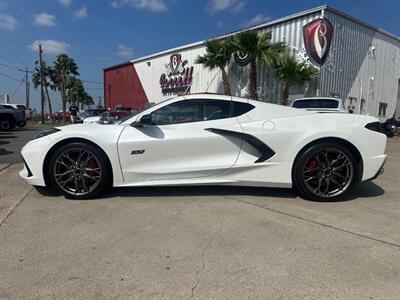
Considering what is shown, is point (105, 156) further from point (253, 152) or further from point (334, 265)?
point (334, 265)

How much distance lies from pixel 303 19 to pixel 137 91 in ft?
54.2

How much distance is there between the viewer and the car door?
4293 mm

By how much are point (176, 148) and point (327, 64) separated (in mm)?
13540

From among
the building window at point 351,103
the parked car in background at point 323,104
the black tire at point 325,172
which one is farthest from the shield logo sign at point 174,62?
the black tire at point 325,172

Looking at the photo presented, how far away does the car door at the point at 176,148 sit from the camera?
4293 mm

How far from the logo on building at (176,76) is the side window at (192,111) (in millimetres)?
18252

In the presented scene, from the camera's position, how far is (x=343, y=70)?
54.4ft

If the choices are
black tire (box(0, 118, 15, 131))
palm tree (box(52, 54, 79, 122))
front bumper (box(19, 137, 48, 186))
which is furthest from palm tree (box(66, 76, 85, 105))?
front bumper (box(19, 137, 48, 186))

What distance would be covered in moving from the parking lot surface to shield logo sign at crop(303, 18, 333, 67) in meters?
12.2

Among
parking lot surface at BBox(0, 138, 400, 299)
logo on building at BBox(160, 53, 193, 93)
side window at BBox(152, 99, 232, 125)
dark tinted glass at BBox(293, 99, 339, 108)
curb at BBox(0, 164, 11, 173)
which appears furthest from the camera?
logo on building at BBox(160, 53, 193, 93)

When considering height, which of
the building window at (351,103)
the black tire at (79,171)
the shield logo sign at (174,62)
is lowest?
the black tire at (79,171)

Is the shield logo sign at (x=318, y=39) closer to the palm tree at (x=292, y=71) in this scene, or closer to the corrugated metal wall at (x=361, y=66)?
the corrugated metal wall at (x=361, y=66)

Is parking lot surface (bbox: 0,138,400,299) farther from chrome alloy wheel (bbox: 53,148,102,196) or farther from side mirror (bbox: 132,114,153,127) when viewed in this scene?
side mirror (bbox: 132,114,153,127)

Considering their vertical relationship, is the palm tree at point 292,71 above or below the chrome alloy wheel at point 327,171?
above
